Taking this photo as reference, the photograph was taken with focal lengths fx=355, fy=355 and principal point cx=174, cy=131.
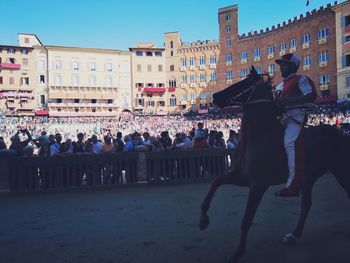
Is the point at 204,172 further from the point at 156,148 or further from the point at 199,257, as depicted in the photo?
the point at 199,257

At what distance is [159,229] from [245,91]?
8.65ft

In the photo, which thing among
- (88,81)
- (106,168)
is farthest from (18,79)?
(106,168)

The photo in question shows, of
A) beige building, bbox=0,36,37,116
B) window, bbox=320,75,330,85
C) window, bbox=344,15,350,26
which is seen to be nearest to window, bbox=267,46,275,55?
window, bbox=320,75,330,85

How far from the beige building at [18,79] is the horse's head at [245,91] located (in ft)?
227

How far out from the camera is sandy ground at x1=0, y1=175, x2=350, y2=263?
14.6 ft

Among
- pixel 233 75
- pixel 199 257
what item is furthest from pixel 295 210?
pixel 233 75

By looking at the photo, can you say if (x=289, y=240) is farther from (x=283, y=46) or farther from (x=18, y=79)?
(x=18, y=79)

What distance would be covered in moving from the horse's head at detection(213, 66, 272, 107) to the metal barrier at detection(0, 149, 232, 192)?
6.62 m

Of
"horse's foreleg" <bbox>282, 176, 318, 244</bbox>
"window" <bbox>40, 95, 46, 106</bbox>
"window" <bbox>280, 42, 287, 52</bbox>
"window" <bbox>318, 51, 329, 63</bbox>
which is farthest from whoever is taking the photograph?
"window" <bbox>40, 95, 46, 106</bbox>

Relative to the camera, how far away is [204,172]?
38.1ft

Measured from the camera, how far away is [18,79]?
70.0m

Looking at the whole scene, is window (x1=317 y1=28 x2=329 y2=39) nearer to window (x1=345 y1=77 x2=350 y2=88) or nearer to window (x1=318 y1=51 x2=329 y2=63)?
window (x1=318 y1=51 x2=329 y2=63)

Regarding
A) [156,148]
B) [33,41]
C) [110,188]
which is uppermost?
[33,41]

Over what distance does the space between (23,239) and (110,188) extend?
515 cm
